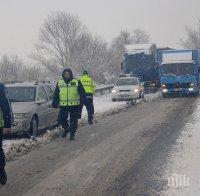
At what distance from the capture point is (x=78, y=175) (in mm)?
8297

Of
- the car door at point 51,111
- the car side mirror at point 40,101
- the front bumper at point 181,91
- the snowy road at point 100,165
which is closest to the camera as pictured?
the snowy road at point 100,165

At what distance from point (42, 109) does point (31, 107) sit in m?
0.79

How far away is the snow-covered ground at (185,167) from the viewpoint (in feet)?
22.9

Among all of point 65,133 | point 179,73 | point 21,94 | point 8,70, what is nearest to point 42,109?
point 21,94

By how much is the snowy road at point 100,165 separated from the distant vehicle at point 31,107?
1095 millimetres

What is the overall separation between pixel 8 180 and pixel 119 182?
1919mm

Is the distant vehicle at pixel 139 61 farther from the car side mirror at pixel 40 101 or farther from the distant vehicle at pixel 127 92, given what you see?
the car side mirror at pixel 40 101

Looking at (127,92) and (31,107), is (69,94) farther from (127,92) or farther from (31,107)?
(127,92)

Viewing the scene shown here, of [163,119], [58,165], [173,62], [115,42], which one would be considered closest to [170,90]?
[173,62]

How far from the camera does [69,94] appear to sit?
12.7 metres

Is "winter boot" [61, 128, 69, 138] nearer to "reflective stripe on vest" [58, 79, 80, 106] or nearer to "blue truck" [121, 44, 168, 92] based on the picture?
"reflective stripe on vest" [58, 79, 80, 106]

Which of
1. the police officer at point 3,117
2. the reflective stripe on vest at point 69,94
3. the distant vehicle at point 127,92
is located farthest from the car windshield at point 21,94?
the distant vehicle at point 127,92

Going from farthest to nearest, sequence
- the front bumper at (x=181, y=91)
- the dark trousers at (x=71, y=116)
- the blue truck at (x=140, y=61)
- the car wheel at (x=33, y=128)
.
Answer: the blue truck at (x=140, y=61)
the front bumper at (x=181, y=91)
the car wheel at (x=33, y=128)
the dark trousers at (x=71, y=116)

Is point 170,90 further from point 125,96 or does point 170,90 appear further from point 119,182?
point 119,182
